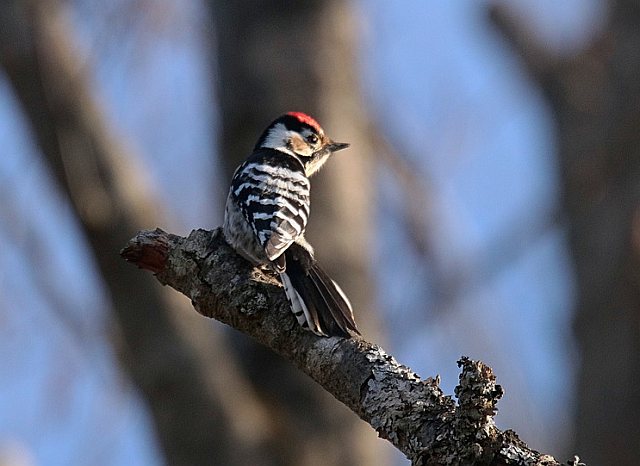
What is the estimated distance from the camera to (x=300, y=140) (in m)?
5.84

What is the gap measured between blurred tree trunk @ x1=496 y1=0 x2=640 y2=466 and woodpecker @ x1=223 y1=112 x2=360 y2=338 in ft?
9.79

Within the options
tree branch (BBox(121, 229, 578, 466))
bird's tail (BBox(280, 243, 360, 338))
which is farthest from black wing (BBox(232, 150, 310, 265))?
tree branch (BBox(121, 229, 578, 466))

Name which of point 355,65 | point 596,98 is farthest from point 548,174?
point 355,65

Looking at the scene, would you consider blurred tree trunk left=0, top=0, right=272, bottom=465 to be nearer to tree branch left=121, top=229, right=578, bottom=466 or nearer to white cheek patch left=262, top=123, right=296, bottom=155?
white cheek patch left=262, top=123, right=296, bottom=155

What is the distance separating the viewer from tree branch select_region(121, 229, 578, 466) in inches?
94.2

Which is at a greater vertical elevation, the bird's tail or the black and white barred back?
the black and white barred back

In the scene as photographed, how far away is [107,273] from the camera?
227 inches

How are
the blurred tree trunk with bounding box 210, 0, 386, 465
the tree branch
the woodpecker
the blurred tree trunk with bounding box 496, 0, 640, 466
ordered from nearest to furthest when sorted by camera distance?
the tree branch, the woodpecker, the blurred tree trunk with bounding box 210, 0, 386, 465, the blurred tree trunk with bounding box 496, 0, 640, 466

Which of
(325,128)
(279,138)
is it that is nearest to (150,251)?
(279,138)

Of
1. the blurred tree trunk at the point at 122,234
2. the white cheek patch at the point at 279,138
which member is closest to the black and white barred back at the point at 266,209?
the white cheek patch at the point at 279,138

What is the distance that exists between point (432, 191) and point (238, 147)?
3.45 metres

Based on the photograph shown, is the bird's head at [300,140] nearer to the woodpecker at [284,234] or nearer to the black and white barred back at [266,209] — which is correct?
the woodpecker at [284,234]

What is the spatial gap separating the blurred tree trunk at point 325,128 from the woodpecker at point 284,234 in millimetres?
1064

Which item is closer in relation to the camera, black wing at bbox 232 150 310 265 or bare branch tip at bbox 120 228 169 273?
bare branch tip at bbox 120 228 169 273
